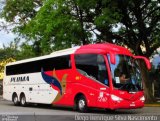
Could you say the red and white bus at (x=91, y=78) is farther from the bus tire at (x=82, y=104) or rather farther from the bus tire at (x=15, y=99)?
the bus tire at (x=15, y=99)

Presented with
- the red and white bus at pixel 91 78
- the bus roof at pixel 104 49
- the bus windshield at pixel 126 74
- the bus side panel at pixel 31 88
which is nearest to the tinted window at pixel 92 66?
the red and white bus at pixel 91 78

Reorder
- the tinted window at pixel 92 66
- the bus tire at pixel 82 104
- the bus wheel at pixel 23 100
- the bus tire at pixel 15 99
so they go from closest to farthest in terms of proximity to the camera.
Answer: the tinted window at pixel 92 66
the bus tire at pixel 82 104
the bus wheel at pixel 23 100
the bus tire at pixel 15 99

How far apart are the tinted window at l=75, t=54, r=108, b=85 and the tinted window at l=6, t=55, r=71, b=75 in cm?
124

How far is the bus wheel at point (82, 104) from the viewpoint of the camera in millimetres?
24391

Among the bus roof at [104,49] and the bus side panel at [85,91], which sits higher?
the bus roof at [104,49]

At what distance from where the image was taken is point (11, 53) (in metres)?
70.8

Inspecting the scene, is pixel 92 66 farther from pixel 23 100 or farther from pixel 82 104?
pixel 23 100

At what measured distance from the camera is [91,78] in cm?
2381

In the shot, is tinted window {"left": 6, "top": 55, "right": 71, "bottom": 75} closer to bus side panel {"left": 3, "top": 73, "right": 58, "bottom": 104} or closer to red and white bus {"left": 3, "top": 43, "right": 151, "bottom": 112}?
red and white bus {"left": 3, "top": 43, "right": 151, "bottom": 112}

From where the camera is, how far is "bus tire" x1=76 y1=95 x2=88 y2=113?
2438cm

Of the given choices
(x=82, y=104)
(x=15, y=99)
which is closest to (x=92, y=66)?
(x=82, y=104)

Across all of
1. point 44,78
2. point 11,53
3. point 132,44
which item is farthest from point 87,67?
point 11,53

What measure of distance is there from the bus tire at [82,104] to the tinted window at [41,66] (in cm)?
195

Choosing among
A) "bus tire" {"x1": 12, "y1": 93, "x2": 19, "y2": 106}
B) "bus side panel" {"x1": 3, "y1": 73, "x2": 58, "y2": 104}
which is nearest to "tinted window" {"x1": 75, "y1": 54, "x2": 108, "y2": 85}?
"bus side panel" {"x1": 3, "y1": 73, "x2": 58, "y2": 104}
